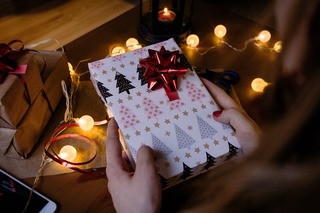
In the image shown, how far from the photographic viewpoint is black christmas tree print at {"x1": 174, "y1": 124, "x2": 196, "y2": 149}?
1.74 ft

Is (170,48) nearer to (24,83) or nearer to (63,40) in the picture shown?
(24,83)

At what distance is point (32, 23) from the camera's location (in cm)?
123

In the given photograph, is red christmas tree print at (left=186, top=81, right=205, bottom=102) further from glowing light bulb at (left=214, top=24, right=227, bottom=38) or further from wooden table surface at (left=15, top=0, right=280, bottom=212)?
glowing light bulb at (left=214, top=24, right=227, bottom=38)

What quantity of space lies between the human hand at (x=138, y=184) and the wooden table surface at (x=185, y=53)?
2.5 inches

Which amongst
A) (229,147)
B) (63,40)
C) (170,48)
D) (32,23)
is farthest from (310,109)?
(32,23)

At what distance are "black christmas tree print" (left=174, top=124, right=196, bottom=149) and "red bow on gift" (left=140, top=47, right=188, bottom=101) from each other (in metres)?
0.08

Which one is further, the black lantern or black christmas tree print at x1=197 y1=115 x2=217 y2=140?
the black lantern

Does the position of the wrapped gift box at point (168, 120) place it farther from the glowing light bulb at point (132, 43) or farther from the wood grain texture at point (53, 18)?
the wood grain texture at point (53, 18)

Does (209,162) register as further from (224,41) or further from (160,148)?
(224,41)

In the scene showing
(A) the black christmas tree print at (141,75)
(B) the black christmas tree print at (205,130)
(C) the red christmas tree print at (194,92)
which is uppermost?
(A) the black christmas tree print at (141,75)

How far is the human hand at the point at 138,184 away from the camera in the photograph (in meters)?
0.45

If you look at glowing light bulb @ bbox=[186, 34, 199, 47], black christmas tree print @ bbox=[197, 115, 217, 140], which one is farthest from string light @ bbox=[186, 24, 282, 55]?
black christmas tree print @ bbox=[197, 115, 217, 140]

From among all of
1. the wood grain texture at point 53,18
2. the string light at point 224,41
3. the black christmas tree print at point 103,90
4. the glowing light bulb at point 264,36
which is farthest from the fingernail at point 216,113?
the wood grain texture at point 53,18

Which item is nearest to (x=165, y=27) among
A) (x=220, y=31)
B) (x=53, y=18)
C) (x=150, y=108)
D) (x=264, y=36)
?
(x=220, y=31)
